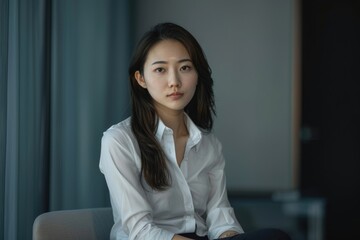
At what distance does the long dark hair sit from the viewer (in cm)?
163

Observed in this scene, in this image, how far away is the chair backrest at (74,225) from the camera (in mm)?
1573

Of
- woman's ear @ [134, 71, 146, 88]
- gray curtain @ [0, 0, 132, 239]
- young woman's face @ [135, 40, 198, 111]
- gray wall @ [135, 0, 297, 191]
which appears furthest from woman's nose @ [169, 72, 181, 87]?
gray wall @ [135, 0, 297, 191]

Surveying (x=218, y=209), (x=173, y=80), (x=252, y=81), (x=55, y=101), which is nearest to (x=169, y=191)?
(x=218, y=209)

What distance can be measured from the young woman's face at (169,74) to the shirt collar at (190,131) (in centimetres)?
6

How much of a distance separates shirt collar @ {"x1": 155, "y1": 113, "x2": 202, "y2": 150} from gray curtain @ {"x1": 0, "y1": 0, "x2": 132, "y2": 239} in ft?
1.91

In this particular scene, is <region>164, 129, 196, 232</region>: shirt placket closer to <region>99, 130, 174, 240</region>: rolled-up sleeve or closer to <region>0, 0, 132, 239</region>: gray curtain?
<region>99, 130, 174, 240</region>: rolled-up sleeve

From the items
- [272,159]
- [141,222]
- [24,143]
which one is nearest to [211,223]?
[141,222]

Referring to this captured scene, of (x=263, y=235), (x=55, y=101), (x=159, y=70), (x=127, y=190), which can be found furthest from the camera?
(x=55, y=101)

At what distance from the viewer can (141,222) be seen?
155 centimetres

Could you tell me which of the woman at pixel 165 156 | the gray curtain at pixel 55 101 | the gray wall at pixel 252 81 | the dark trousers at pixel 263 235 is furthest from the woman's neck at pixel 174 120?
the gray wall at pixel 252 81

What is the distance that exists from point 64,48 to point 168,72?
88cm

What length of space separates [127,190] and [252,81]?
2.38 meters

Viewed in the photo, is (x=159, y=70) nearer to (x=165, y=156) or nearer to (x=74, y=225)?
(x=165, y=156)

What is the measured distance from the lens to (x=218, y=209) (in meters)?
1.78
